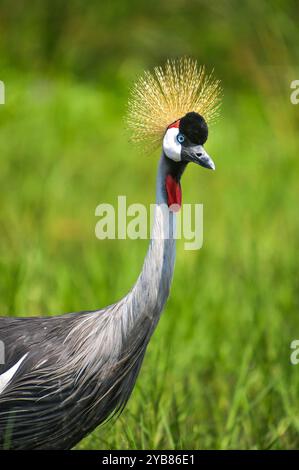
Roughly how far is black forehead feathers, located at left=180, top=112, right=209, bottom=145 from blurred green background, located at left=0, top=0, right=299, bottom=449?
74cm

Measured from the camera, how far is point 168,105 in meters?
1.62

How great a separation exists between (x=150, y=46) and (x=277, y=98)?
200 cm

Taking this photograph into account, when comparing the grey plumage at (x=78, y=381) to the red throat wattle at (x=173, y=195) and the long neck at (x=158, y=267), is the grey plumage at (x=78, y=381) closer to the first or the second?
the long neck at (x=158, y=267)

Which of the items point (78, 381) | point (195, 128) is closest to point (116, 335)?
point (78, 381)

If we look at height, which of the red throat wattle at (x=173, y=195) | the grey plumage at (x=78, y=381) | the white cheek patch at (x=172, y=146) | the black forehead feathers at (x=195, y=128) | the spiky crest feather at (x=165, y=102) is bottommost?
the grey plumage at (x=78, y=381)

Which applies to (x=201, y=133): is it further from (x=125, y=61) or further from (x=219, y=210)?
(x=125, y=61)

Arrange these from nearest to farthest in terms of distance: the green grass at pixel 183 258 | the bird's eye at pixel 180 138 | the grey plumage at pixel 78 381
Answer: the bird's eye at pixel 180 138 < the grey plumage at pixel 78 381 < the green grass at pixel 183 258

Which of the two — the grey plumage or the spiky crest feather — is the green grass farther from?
the spiky crest feather

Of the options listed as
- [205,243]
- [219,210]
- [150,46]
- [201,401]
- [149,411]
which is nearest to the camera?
[149,411]

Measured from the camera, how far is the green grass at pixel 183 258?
94.0 inches

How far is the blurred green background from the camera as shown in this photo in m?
2.47

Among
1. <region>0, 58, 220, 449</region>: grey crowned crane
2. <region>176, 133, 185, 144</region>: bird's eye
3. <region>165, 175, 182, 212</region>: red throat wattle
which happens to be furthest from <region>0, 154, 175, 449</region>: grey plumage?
<region>176, 133, 185, 144</region>: bird's eye

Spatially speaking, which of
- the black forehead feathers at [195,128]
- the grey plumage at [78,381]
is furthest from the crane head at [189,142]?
the grey plumage at [78,381]
